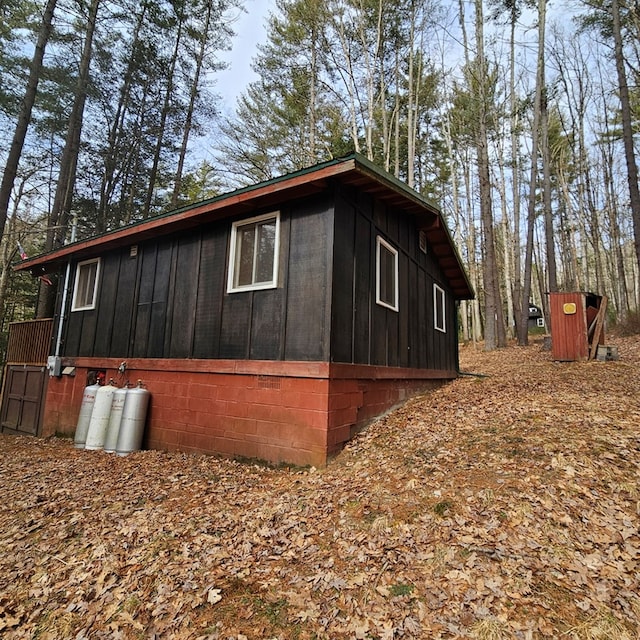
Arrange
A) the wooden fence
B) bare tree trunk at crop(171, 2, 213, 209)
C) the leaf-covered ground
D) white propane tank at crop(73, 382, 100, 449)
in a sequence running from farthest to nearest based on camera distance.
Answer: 1. bare tree trunk at crop(171, 2, 213, 209)
2. the wooden fence
3. white propane tank at crop(73, 382, 100, 449)
4. the leaf-covered ground

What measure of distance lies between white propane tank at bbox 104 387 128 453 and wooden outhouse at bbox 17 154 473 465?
0.48 metres

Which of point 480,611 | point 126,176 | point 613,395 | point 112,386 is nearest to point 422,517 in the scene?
point 480,611

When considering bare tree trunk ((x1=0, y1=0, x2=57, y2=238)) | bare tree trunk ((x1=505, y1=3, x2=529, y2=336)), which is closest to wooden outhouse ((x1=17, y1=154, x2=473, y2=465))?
bare tree trunk ((x1=0, y1=0, x2=57, y2=238))

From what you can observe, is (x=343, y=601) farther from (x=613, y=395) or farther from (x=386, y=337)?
(x=613, y=395)

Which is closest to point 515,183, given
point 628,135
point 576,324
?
point 628,135

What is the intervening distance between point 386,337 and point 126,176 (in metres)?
14.3

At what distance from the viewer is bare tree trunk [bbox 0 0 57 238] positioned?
9.52 meters

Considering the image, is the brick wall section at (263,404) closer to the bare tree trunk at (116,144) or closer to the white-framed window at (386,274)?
the white-framed window at (386,274)

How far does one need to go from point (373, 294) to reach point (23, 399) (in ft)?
30.0

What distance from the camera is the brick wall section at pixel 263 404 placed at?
15.4ft

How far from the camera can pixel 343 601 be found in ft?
8.11

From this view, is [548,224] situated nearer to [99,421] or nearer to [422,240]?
[422,240]

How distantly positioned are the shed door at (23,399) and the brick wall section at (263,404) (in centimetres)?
328

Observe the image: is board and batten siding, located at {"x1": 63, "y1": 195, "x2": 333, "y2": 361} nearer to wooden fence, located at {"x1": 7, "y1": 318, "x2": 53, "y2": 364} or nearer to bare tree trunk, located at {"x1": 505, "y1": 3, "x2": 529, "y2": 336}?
wooden fence, located at {"x1": 7, "y1": 318, "x2": 53, "y2": 364}
